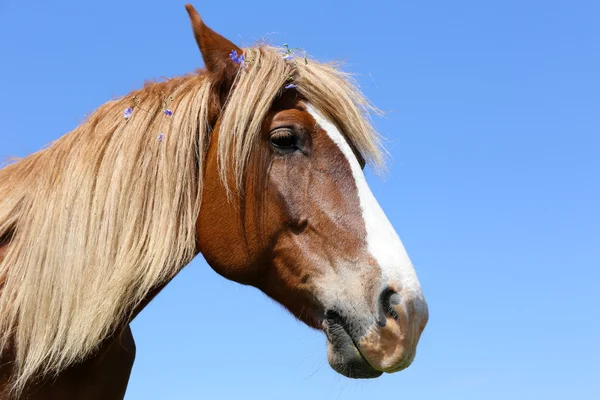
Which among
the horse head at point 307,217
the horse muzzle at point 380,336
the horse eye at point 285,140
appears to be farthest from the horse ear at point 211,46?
the horse muzzle at point 380,336

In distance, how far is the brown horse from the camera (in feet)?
11.4

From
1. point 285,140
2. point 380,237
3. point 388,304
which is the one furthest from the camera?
point 285,140

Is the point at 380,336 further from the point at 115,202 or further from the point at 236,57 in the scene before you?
the point at 236,57

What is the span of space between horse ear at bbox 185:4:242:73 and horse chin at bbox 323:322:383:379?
1.59 m

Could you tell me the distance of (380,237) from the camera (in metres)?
3.44

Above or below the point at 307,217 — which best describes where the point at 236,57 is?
above

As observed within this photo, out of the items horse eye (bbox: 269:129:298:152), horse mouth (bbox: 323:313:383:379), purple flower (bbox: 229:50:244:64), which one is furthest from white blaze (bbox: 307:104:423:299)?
purple flower (bbox: 229:50:244:64)

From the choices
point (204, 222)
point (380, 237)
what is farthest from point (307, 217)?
point (204, 222)

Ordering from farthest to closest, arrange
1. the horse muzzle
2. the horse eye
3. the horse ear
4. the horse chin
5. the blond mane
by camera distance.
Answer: the horse ear < the horse eye < the blond mane < the horse chin < the horse muzzle

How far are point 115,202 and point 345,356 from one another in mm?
1427

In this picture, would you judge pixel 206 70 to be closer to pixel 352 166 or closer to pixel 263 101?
pixel 263 101

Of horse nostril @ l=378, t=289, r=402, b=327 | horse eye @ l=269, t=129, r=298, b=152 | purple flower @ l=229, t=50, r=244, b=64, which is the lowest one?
horse nostril @ l=378, t=289, r=402, b=327

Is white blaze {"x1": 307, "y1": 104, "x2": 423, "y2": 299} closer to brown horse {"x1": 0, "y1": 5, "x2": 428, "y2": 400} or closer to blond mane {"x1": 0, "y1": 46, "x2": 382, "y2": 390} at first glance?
brown horse {"x1": 0, "y1": 5, "x2": 428, "y2": 400}

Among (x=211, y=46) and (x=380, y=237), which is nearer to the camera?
(x=380, y=237)
